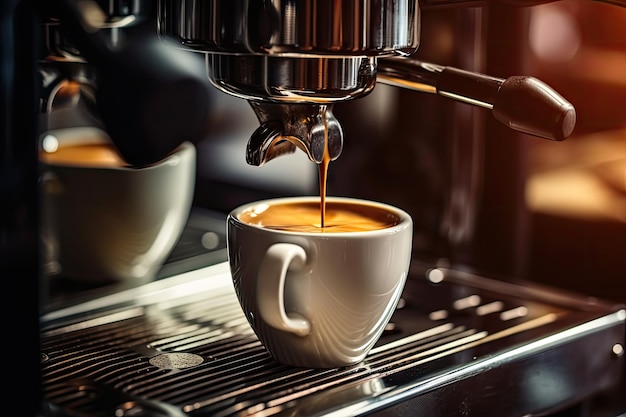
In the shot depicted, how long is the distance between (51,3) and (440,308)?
31 centimetres

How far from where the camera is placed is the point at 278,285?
20.9 inches

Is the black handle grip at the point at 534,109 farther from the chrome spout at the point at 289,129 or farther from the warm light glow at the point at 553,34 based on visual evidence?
the warm light glow at the point at 553,34

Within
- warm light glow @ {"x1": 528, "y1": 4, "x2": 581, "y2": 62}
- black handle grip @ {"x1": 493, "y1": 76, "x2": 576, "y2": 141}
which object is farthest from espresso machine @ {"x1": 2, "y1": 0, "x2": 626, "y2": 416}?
warm light glow @ {"x1": 528, "y1": 4, "x2": 581, "y2": 62}

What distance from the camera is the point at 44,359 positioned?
21.9 inches

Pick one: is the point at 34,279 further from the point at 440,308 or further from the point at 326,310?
the point at 440,308

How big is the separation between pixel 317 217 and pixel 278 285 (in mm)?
88

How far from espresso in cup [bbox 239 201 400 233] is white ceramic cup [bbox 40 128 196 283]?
105 millimetres

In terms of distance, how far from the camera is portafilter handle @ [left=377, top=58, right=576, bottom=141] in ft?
1.63

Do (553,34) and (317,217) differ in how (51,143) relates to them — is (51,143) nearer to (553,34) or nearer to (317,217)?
(317,217)

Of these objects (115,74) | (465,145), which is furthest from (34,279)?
(465,145)

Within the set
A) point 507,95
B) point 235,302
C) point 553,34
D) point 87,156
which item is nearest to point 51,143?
point 87,156

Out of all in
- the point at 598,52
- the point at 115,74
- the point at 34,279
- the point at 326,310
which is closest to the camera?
the point at 34,279

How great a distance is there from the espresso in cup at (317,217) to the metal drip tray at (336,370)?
0.07 metres

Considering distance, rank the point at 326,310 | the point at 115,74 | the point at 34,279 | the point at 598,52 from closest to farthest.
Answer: the point at 34,279 → the point at 326,310 → the point at 115,74 → the point at 598,52
